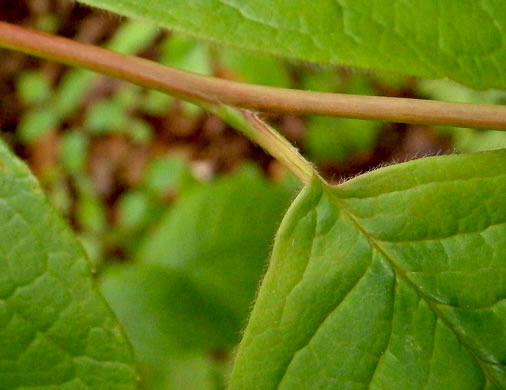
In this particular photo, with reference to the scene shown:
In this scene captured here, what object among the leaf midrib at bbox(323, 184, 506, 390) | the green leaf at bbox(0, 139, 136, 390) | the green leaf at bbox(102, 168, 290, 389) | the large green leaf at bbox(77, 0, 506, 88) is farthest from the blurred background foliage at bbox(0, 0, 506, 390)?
the green leaf at bbox(0, 139, 136, 390)

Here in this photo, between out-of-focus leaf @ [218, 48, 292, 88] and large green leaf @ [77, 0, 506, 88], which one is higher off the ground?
large green leaf @ [77, 0, 506, 88]

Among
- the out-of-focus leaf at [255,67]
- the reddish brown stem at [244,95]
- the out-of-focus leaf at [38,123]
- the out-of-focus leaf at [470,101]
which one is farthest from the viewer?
the out-of-focus leaf at [38,123]

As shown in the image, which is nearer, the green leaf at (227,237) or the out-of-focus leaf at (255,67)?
the green leaf at (227,237)

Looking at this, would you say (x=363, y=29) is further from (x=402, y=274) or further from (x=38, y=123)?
(x=38, y=123)

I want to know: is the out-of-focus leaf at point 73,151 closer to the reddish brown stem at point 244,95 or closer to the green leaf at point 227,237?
the green leaf at point 227,237

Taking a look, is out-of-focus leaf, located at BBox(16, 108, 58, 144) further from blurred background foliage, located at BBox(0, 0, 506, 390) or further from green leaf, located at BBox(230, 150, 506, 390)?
green leaf, located at BBox(230, 150, 506, 390)

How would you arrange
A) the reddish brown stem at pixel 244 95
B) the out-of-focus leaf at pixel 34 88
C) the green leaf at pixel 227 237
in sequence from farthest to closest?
1. the out-of-focus leaf at pixel 34 88
2. the green leaf at pixel 227 237
3. the reddish brown stem at pixel 244 95

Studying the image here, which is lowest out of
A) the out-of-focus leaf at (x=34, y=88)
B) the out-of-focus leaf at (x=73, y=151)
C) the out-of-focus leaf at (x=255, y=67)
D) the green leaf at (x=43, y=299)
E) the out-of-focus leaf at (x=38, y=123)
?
the out-of-focus leaf at (x=73, y=151)

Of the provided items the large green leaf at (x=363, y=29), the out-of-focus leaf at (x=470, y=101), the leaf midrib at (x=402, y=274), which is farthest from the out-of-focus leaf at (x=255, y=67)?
the leaf midrib at (x=402, y=274)
